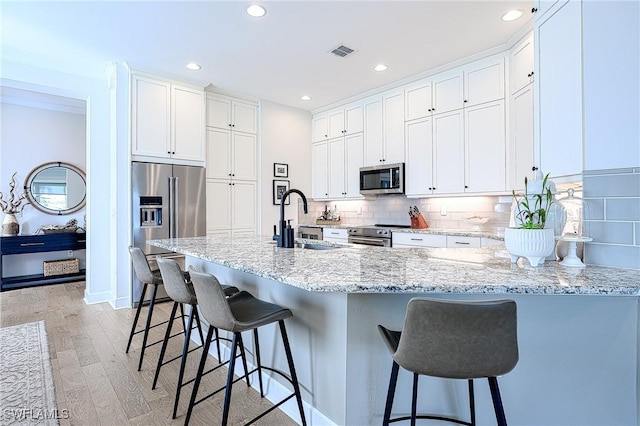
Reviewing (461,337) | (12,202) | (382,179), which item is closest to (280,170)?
(382,179)

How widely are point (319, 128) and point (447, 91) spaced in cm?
228

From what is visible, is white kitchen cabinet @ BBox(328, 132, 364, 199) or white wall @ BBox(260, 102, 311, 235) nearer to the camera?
white kitchen cabinet @ BBox(328, 132, 364, 199)

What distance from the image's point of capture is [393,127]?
4492mm

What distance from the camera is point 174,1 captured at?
103 inches

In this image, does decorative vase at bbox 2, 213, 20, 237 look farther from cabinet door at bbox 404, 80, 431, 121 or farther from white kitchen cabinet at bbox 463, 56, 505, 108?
white kitchen cabinet at bbox 463, 56, 505, 108

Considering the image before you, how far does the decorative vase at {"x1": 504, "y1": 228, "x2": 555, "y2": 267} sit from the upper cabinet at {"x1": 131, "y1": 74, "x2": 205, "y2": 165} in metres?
3.88

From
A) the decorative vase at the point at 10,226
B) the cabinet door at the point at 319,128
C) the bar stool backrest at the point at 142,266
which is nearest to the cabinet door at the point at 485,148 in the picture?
the cabinet door at the point at 319,128

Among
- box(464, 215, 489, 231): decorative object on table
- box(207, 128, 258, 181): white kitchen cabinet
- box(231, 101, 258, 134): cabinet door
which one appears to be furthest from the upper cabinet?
box(464, 215, 489, 231): decorative object on table

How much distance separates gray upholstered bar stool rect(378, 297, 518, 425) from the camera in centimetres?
102

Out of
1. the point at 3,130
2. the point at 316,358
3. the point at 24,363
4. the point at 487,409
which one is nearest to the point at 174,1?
the point at 316,358

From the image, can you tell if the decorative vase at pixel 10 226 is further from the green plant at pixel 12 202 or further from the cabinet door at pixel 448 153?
the cabinet door at pixel 448 153

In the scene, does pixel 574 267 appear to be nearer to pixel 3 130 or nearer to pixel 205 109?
pixel 205 109

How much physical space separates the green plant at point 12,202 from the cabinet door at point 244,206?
3.20 meters

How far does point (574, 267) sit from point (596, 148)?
557 millimetres
